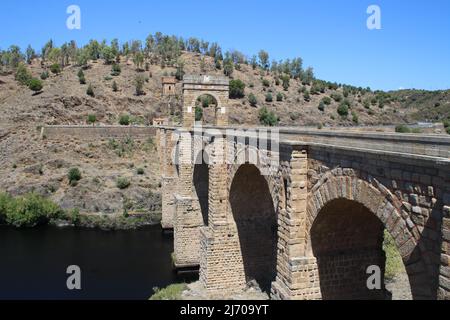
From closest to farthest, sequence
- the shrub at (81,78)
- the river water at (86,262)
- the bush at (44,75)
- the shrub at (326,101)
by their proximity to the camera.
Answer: the river water at (86,262), the shrub at (81,78), the bush at (44,75), the shrub at (326,101)

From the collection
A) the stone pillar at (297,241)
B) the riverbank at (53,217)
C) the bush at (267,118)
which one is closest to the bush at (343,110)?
the bush at (267,118)

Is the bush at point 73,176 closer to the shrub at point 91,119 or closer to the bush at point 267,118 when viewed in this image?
the shrub at point 91,119

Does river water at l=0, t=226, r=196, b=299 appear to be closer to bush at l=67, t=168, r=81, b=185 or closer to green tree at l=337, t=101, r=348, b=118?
bush at l=67, t=168, r=81, b=185

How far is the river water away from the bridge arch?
5559 mm

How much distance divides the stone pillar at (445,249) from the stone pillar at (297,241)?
380cm

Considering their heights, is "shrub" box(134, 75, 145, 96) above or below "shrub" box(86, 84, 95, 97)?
above

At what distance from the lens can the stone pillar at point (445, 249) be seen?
4592mm

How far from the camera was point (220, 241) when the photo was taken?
1476cm

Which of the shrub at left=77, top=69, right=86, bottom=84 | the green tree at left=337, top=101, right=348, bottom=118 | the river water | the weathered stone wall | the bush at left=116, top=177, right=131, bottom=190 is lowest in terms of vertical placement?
the river water

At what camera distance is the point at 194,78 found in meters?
21.1

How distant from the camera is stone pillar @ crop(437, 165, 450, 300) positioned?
15.1ft

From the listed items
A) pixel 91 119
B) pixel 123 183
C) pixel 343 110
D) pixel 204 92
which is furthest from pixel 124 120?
pixel 343 110

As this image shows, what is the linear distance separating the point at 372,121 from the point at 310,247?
51878 millimetres

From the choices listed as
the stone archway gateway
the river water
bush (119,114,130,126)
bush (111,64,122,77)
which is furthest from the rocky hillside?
the stone archway gateway
